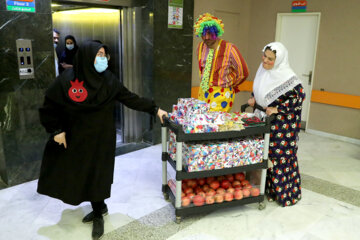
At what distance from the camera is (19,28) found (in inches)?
129

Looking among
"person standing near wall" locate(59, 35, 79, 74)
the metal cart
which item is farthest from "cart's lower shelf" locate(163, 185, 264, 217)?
"person standing near wall" locate(59, 35, 79, 74)

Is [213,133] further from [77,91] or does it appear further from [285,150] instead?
[77,91]

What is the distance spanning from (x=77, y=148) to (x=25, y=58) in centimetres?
142

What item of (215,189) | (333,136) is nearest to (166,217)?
(215,189)

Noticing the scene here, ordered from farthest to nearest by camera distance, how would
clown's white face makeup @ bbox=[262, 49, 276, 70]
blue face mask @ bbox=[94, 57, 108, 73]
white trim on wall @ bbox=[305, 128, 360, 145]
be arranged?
1. white trim on wall @ bbox=[305, 128, 360, 145]
2. clown's white face makeup @ bbox=[262, 49, 276, 70]
3. blue face mask @ bbox=[94, 57, 108, 73]

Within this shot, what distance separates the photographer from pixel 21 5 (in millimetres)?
3234

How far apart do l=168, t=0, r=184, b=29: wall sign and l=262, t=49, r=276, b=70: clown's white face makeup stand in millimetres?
2121

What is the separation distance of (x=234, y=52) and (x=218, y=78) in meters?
0.31

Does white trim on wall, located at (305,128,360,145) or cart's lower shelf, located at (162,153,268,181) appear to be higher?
cart's lower shelf, located at (162,153,268,181)

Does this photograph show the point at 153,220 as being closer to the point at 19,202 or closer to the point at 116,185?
the point at 116,185

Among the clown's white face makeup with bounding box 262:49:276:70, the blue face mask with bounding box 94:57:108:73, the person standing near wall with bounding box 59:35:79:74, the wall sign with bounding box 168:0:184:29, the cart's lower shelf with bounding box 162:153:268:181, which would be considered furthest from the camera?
the person standing near wall with bounding box 59:35:79:74

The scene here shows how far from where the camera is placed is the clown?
3363 mm

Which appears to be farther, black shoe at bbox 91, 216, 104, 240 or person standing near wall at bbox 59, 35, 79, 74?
person standing near wall at bbox 59, 35, 79, 74

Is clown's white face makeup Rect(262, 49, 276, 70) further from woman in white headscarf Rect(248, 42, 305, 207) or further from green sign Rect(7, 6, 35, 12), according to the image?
green sign Rect(7, 6, 35, 12)
